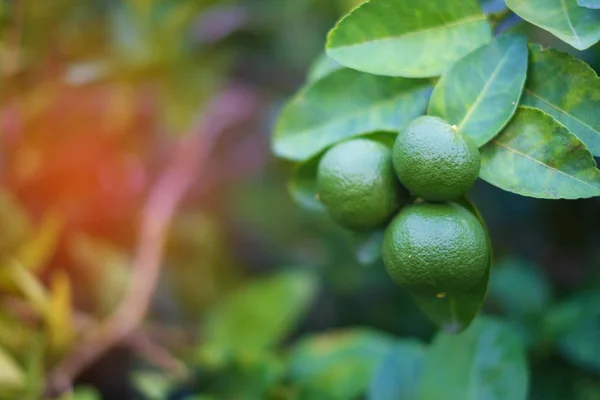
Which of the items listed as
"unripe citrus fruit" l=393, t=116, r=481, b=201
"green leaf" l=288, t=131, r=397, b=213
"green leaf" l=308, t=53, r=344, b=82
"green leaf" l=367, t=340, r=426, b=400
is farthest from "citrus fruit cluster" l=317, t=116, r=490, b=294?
"green leaf" l=367, t=340, r=426, b=400

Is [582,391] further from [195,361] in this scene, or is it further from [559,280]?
[195,361]

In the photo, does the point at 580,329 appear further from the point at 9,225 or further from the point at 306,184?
the point at 9,225

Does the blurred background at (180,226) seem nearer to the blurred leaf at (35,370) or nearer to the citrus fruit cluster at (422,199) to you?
the blurred leaf at (35,370)

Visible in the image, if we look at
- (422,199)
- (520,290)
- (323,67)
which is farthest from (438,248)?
(520,290)

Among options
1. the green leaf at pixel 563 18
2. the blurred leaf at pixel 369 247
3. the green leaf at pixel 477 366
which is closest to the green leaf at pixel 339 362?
the green leaf at pixel 477 366

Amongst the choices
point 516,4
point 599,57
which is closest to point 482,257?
point 516,4
